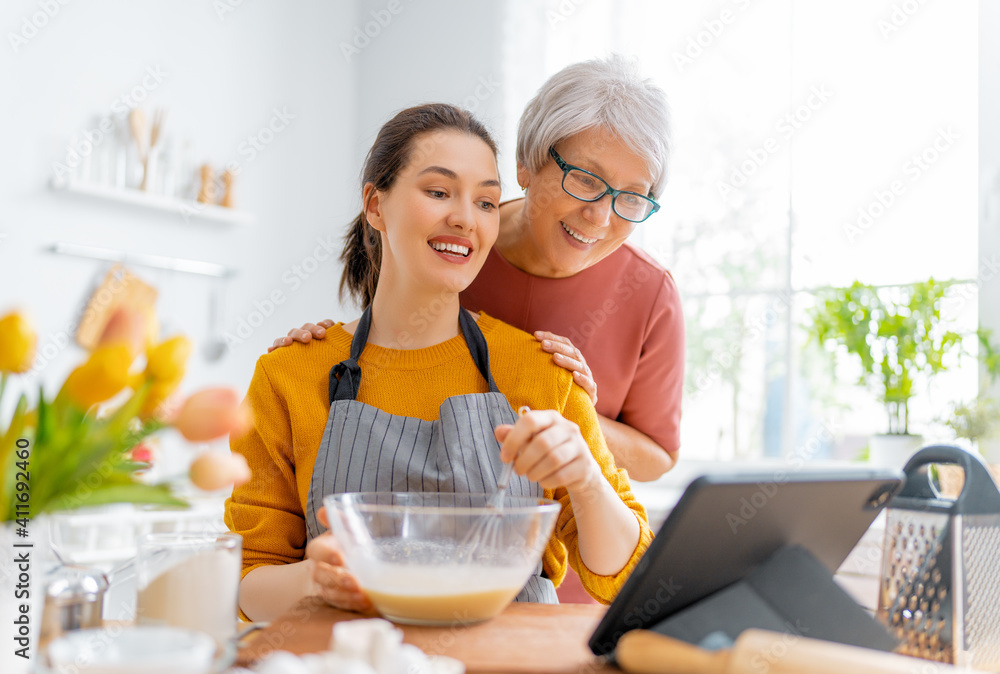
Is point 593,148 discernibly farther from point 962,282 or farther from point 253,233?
point 253,233

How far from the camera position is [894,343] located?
283cm

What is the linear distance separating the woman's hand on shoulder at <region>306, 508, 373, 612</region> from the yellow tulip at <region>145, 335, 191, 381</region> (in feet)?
1.13

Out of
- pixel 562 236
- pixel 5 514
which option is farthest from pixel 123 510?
pixel 5 514

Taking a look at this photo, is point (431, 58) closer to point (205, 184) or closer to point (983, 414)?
point (205, 184)

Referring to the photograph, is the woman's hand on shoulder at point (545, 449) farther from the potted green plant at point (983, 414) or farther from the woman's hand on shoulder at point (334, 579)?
the potted green plant at point (983, 414)

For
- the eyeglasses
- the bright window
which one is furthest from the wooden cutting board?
the bright window

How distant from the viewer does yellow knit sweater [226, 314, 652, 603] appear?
4.00 feet

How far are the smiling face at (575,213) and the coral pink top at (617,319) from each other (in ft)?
0.17

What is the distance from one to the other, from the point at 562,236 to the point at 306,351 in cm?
57

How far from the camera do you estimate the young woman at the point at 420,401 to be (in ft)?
3.78

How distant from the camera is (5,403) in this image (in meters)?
2.69

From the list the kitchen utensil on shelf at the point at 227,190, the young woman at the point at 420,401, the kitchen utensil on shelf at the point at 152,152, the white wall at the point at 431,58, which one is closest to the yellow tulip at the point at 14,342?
the young woman at the point at 420,401

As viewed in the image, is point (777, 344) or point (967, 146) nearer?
point (967, 146)

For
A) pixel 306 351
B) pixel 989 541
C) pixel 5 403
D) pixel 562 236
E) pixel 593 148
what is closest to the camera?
pixel 989 541
